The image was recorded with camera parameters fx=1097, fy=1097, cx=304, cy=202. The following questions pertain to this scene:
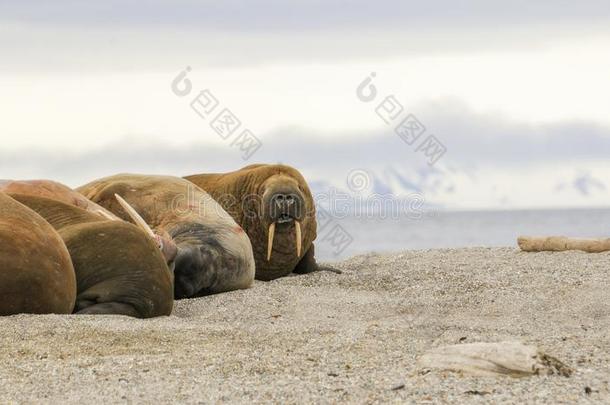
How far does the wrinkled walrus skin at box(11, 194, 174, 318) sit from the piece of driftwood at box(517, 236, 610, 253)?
6491mm

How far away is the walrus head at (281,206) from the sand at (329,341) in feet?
3.32

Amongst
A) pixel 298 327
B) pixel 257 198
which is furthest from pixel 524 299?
pixel 257 198

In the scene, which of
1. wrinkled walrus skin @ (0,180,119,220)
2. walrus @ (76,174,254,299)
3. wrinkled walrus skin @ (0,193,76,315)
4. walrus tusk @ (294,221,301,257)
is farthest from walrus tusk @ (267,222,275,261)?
wrinkled walrus skin @ (0,193,76,315)

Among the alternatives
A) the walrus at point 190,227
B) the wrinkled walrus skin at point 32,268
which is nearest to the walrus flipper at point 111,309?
the wrinkled walrus skin at point 32,268

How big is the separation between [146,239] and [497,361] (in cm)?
399

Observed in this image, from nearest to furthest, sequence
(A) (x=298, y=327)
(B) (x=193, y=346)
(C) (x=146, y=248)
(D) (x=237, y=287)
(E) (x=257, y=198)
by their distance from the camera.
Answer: (B) (x=193, y=346)
(A) (x=298, y=327)
(C) (x=146, y=248)
(D) (x=237, y=287)
(E) (x=257, y=198)

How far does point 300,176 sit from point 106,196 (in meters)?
2.67

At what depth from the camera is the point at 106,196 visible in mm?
11555

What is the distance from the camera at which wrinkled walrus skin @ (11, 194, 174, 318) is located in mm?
8648

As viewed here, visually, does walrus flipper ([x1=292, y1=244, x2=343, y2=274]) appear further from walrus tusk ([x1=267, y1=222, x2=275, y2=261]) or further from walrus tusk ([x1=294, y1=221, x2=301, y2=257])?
walrus tusk ([x1=267, y1=222, x2=275, y2=261])

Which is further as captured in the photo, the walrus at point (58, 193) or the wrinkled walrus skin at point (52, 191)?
the wrinkled walrus skin at point (52, 191)

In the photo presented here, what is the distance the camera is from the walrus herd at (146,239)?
8094mm

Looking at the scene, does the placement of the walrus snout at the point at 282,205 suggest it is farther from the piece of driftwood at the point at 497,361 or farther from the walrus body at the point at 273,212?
the piece of driftwood at the point at 497,361

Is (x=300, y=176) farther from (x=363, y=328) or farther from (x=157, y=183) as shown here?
(x=363, y=328)
